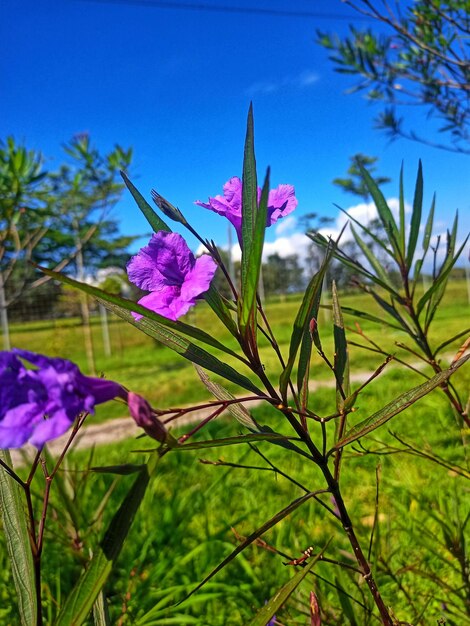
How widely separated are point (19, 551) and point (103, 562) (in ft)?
0.55

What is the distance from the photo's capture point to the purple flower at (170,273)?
0.35 m

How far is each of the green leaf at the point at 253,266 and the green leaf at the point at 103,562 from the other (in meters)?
0.12

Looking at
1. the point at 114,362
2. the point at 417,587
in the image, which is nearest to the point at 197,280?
the point at 417,587

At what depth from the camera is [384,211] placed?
772 millimetres

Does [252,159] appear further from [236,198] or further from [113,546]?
[113,546]

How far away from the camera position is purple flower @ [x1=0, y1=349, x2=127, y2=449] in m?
0.25

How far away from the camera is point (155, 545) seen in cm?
128

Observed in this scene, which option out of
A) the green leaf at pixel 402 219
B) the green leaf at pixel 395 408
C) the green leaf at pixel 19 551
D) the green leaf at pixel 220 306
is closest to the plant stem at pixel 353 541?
the green leaf at pixel 395 408

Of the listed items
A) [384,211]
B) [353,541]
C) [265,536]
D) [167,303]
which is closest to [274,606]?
Result: [353,541]

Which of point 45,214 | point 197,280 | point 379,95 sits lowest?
point 197,280

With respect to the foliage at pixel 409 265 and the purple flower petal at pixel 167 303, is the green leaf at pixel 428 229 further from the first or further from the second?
the purple flower petal at pixel 167 303

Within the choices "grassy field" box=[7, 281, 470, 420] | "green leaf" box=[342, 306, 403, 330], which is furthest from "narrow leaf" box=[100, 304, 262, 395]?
"grassy field" box=[7, 281, 470, 420]

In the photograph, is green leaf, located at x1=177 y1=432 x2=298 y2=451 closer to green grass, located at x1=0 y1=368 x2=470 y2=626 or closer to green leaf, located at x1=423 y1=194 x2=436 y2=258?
green grass, located at x1=0 y1=368 x2=470 y2=626

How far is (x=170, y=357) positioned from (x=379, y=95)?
599 cm
